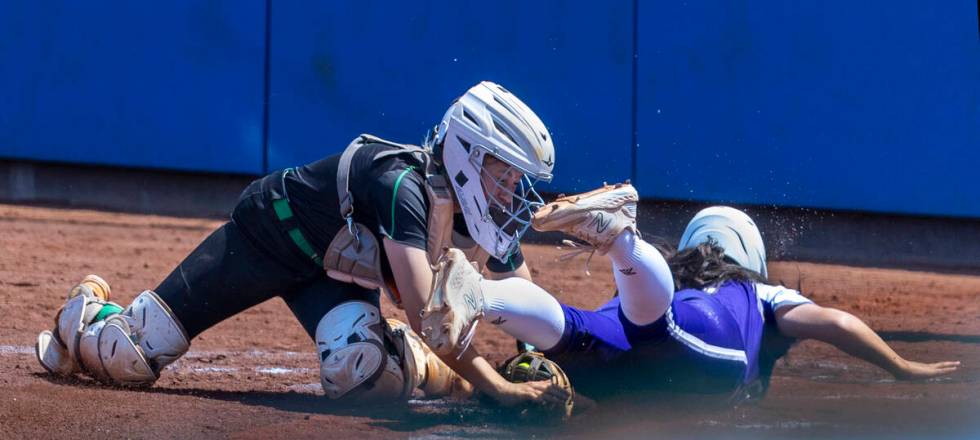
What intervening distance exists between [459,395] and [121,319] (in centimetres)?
122

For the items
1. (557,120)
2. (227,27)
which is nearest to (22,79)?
(227,27)

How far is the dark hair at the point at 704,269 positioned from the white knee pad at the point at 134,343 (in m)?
1.78

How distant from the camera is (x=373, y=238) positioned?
3.87 metres

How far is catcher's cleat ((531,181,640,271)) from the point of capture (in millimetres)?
3336

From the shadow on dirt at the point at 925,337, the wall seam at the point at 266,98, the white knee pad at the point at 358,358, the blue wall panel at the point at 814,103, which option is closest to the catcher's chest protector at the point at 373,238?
the white knee pad at the point at 358,358

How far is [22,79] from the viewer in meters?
8.55

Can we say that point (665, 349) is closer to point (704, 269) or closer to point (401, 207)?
point (704, 269)

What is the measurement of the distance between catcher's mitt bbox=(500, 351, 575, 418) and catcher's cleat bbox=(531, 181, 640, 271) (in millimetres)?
565

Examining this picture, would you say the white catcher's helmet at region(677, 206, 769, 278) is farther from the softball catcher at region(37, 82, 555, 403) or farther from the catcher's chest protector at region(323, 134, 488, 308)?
the catcher's chest protector at region(323, 134, 488, 308)

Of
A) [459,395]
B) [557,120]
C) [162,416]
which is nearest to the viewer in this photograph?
[162,416]

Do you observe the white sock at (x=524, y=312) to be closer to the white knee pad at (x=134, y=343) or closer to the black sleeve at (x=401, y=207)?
Result: the black sleeve at (x=401, y=207)

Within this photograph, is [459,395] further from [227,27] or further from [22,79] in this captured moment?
[22,79]

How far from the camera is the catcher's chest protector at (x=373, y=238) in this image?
3.72 meters

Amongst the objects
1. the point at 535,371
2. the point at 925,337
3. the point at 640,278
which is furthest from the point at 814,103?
the point at 640,278
